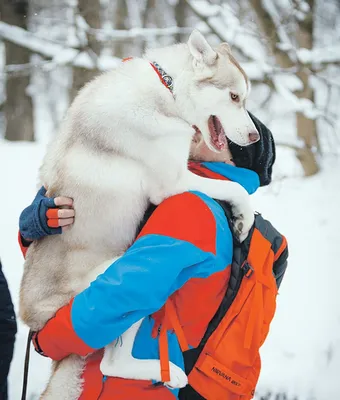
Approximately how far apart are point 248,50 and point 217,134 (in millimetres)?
4721

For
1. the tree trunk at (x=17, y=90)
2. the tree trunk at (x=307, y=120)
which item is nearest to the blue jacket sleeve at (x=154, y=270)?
the tree trunk at (x=307, y=120)

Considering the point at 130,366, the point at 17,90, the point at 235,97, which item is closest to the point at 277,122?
the point at 17,90

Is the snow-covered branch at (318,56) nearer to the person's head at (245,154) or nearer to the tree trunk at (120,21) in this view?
the tree trunk at (120,21)

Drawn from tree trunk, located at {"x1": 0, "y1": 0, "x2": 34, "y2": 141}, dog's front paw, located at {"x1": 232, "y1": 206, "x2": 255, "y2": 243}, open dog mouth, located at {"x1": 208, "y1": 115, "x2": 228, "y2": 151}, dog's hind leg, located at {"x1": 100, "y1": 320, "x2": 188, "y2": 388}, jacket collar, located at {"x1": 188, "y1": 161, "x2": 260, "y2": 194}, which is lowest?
tree trunk, located at {"x1": 0, "y1": 0, "x2": 34, "y2": 141}

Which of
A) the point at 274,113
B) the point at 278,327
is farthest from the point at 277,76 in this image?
the point at 278,327

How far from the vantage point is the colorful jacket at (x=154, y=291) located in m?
1.48

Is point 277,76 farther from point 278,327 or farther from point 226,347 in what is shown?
point 226,347

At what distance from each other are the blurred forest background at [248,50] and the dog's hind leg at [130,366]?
475cm

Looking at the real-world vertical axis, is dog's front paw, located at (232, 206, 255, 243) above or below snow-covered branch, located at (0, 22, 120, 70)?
above

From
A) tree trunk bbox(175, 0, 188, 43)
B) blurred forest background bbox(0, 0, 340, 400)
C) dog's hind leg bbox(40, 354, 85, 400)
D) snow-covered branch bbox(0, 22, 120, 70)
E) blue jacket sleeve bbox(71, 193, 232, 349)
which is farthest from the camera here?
tree trunk bbox(175, 0, 188, 43)

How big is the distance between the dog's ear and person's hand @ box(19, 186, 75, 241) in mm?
899

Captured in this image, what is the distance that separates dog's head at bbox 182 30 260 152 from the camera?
81.6 inches

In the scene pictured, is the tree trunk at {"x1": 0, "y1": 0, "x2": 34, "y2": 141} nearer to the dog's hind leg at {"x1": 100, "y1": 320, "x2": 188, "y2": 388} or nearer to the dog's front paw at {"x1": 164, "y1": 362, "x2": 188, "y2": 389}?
the dog's hind leg at {"x1": 100, "y1": 320, "x2": 188, "y2": 388}

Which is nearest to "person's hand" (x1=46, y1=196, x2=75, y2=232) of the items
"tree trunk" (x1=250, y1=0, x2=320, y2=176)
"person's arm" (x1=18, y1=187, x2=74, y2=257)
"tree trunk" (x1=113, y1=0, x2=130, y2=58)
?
"person's arm" (x1=18, y1=187, x2=74, y2=257)
